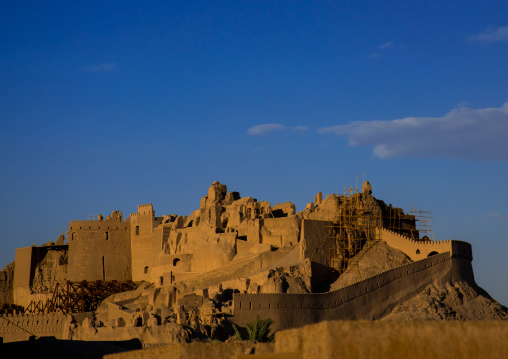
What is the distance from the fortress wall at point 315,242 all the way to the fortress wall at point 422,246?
3305mm

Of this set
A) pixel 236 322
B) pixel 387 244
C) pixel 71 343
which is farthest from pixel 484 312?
pixel 71 343

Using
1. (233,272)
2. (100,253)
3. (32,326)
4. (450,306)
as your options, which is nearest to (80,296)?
(100,253)

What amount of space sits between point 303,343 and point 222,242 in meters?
35.2

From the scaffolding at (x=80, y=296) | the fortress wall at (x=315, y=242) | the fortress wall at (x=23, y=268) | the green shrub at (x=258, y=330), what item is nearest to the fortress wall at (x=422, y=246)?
the fortress wall at (x=315, y=242)

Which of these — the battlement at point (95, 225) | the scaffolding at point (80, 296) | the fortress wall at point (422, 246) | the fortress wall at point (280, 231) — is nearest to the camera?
the fortress wall at point (422, 246)

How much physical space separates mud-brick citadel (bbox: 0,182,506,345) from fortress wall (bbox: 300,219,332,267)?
57mm

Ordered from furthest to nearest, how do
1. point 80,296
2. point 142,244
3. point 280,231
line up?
point 142,244, point 80,296, point 280,231

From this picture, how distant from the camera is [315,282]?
4284 cm

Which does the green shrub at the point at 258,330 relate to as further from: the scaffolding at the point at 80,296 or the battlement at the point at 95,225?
the battlement at the point at 95,225

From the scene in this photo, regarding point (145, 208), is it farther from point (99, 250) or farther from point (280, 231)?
point (280, 231)

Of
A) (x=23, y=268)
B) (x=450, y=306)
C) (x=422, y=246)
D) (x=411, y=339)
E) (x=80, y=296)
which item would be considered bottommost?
(x=411, y=339)

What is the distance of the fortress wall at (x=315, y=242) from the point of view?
144ft

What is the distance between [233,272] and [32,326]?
11.2 meters

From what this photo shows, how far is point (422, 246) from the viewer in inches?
1730
